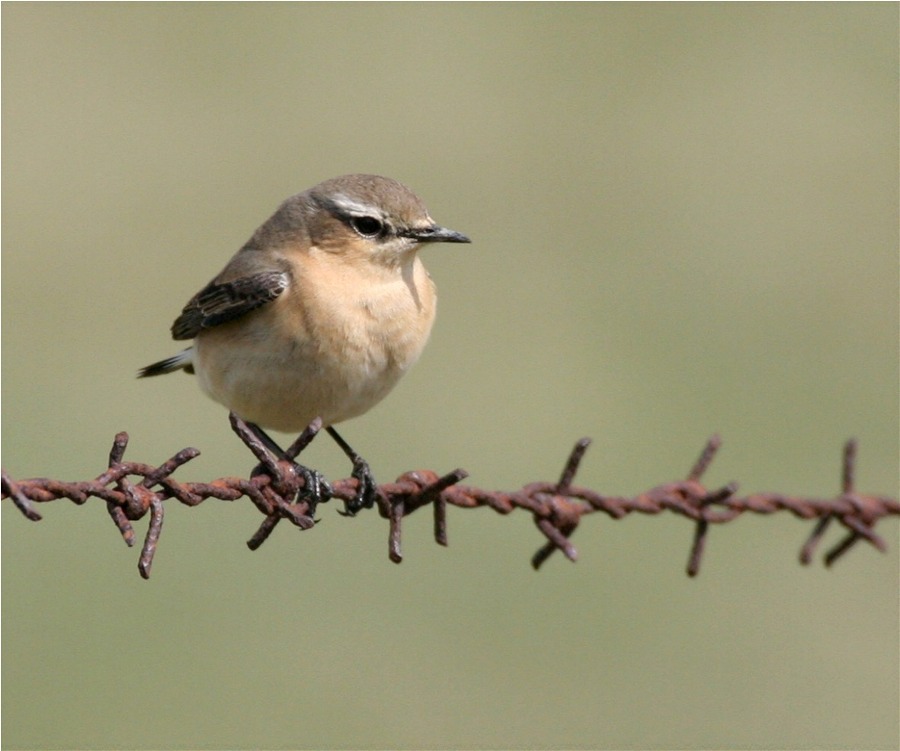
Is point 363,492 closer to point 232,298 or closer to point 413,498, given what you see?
point 413,498

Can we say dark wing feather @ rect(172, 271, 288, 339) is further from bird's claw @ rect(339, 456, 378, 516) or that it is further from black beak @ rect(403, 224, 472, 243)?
bird's claw @ rect(339, 456, 378, 516)

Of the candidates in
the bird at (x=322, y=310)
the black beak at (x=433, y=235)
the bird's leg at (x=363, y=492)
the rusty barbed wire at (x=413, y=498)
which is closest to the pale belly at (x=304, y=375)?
the bird at (x=322, y=310)

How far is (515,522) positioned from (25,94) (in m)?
6.65

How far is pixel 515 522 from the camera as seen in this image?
8680 millimetres

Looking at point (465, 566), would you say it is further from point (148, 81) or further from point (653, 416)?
point (148, 81)

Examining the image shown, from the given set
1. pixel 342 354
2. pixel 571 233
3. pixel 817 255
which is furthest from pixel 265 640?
pixel 817 255

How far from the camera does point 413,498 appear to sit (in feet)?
12.7

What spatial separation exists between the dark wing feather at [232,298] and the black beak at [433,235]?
1.63 ft

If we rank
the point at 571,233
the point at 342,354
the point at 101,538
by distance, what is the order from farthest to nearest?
the point at 571,233 < the point at 101,538 < the point at 342,354

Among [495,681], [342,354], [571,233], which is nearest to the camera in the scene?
[342,354]

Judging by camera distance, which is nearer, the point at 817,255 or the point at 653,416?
the point at 653,416

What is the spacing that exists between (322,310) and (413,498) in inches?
53.3

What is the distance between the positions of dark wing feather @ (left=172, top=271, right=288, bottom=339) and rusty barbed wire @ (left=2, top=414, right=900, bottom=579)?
107cm

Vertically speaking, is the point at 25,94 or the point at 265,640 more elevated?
the point at 25,94
